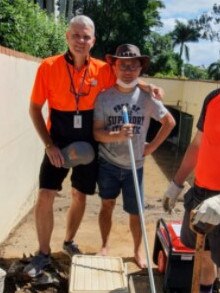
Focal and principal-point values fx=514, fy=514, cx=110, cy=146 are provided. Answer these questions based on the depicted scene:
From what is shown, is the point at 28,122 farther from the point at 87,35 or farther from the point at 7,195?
the point at 87,35

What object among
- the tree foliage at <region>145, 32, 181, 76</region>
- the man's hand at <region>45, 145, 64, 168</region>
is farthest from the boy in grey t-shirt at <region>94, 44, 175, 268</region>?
the tree foliage at <region>145, 32, 181, 76</region>

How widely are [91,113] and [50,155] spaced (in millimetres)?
505

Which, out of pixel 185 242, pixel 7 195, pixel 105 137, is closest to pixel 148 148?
pixel 105 137

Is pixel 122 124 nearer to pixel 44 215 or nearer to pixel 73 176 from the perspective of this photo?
pixel 73 176

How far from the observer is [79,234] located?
608 cm

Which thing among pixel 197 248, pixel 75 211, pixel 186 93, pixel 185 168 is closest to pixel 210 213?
pixel 197 248

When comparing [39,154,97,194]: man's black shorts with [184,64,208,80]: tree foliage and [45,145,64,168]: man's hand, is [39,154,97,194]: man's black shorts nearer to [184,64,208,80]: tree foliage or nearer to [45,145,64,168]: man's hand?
[45,145,64,168]: man's hand

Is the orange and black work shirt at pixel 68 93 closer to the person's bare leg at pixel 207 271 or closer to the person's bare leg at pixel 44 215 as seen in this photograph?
the person's bare leg at pixel 44 215

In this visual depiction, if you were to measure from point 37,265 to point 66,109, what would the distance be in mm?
1332

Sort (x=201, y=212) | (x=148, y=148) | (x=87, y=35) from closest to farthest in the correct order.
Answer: (x=201, y=212), (x=87, y=35), (x=148, y=148)

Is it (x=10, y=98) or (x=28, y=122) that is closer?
(x=10, y=98)

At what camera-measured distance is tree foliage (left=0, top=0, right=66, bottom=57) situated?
5875mm

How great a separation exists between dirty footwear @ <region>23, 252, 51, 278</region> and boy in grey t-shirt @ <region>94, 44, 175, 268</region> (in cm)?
73

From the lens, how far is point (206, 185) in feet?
10.9
